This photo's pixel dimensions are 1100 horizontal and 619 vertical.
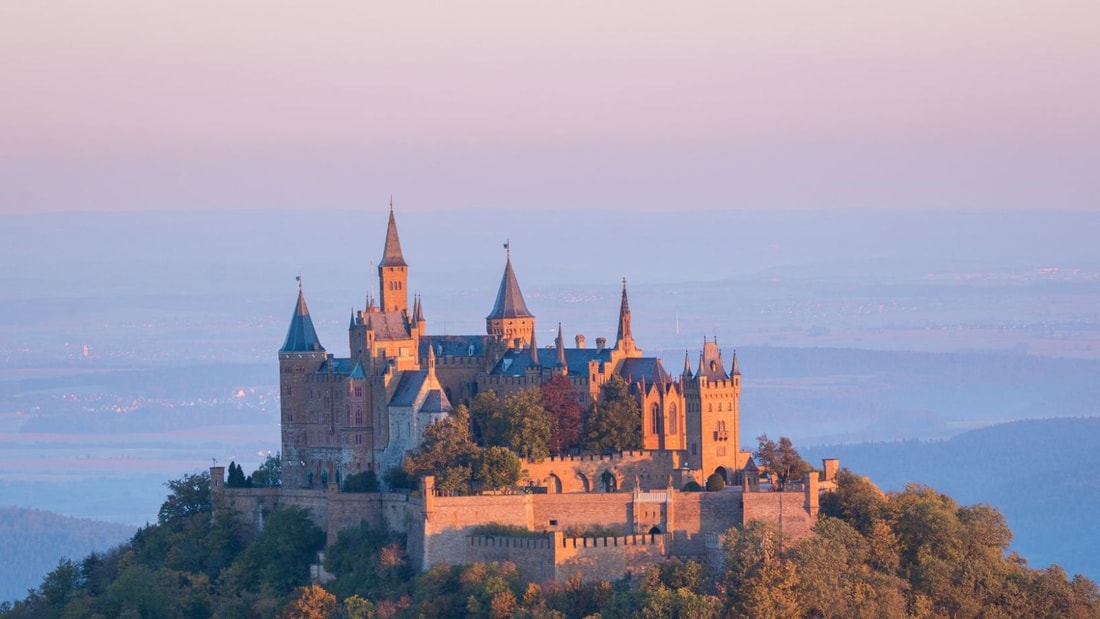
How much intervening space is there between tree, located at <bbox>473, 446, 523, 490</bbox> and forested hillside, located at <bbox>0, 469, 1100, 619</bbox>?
3.81 metres

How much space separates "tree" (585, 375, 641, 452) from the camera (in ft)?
305

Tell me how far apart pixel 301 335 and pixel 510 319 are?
8.27 metres

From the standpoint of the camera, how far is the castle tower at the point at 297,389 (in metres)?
96.9

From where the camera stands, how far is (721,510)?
87.0 meters

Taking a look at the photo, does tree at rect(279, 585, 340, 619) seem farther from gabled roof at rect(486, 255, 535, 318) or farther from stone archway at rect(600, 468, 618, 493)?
gabled roof at rect(486, 255, 535, 318)

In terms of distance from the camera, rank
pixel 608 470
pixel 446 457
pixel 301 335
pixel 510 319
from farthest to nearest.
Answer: pixel 510 319, pixel 301 335, pixel 608 470, pixel 446 457

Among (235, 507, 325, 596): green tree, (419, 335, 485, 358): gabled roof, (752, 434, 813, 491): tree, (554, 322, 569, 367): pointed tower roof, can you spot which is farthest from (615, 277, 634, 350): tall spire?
(235, 507, 325, 596): green tree

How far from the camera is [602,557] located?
8481 centimetres

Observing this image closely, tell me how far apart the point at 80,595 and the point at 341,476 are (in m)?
12.4

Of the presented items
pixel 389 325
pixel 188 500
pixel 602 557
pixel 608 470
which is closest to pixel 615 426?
pixel 608 470

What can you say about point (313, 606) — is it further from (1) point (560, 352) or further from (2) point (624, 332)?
(2) point (624, 332)

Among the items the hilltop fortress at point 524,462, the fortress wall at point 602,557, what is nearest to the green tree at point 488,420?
the hilltop fortress at point 524,462

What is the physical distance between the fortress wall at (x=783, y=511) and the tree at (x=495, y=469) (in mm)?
8416

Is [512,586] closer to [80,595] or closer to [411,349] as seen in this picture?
[411,349]
